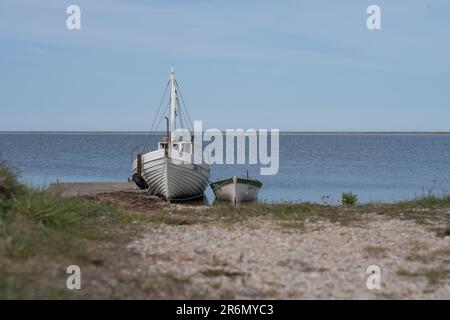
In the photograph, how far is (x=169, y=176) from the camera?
31938 millimetres

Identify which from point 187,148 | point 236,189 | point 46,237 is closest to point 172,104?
point 187,148

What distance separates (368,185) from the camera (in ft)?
161

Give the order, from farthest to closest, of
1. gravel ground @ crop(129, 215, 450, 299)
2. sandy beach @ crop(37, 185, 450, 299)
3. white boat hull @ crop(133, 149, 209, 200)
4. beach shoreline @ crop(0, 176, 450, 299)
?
white boat hull @ crop(133, 149, 209, 200) → gravel ground @ crop(129, 215, 450, 299) → sandy beach @ crop(37, 185, 450, 299) → beach shoreline @ crop(0, 176, 450, 299)

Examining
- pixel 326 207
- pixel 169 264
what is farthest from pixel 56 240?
pixel 326 207

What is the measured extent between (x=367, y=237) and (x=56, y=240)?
23.0 feet

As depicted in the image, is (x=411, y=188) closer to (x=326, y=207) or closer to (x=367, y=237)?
(x=326, y=207)

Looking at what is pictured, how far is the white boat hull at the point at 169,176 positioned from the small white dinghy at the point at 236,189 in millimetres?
1414

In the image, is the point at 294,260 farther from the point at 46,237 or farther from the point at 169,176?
the point at 169,176

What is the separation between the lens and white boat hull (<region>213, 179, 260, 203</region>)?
32.5m

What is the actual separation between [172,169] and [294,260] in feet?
68.0

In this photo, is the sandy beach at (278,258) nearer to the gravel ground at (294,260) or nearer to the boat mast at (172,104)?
the gravel ground at (294,260)

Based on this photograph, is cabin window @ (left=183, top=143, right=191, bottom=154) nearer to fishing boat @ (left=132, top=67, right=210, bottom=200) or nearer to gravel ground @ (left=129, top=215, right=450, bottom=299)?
fishing boat @ (left=132, top=67, right=210, bottom=200)

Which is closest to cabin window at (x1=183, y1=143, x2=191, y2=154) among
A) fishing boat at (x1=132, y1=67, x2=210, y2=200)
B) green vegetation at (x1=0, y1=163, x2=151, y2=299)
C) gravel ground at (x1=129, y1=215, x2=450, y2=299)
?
fishing boat at (x1=132, y1=67, x2=210, y2=200)

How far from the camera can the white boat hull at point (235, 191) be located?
107 feet
